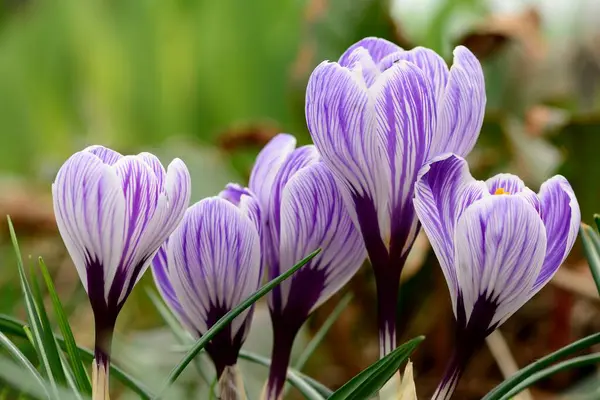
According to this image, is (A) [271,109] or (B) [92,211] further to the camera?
(A) [271,109]

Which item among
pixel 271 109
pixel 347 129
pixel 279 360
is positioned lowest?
pixel 271 109

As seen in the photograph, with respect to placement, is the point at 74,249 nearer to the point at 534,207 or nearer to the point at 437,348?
the point at 534,207

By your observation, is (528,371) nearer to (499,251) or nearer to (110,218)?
(499,251)

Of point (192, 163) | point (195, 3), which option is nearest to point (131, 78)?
point (195, 3)

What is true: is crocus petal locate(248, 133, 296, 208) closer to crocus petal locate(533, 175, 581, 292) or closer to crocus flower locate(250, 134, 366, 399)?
crocus flower locate(250, 134, 366, 399)

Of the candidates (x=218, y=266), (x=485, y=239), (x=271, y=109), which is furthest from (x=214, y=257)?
(x=271, y=109)

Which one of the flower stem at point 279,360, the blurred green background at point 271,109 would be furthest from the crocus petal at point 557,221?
the blurred green background at point 271,109

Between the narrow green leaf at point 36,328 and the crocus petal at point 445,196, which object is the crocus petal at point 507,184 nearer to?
the crocus petal at point 445,196
